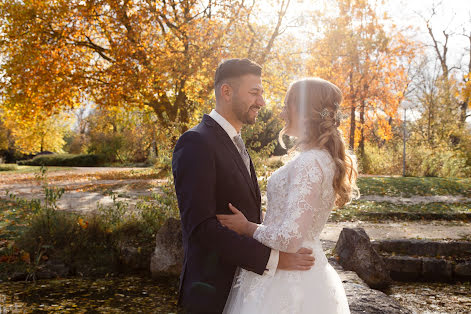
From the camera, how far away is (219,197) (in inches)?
89.3

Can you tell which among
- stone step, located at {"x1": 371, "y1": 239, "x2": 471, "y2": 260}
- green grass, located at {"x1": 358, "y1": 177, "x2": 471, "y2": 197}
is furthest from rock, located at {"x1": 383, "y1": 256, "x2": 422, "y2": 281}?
green grass, located at {"x1": 358, "y1": 177, "x2": 471, "y2": 197}

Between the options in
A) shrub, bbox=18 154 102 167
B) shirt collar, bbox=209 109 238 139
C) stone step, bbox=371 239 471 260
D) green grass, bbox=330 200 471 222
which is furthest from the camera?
shrub, bbox=18 154 102 167

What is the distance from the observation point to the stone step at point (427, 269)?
6930 mm

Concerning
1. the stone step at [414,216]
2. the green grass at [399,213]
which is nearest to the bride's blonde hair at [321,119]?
the green grass at [399,213]

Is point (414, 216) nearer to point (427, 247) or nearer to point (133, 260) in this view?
point (427, 247)

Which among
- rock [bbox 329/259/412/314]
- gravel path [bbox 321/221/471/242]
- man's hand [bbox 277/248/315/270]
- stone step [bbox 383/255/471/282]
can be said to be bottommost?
stone step [bbox 383/255/471/282]

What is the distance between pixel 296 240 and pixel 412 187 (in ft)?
48.6

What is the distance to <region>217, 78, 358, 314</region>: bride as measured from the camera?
2.13 m

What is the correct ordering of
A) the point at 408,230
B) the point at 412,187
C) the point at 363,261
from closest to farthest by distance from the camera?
the point at 363,261 → the point at 408,230 → the point at 412,187

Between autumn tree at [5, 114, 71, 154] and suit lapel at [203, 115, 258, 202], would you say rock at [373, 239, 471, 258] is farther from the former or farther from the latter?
autumn tree at [5, 114, 71, 154]

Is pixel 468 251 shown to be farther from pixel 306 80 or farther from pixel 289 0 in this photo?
pixel 289 0

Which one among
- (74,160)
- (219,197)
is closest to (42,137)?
(74,160)

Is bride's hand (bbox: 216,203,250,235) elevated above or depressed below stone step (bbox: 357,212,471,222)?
above

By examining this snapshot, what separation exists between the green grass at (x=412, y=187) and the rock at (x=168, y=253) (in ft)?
32.3
